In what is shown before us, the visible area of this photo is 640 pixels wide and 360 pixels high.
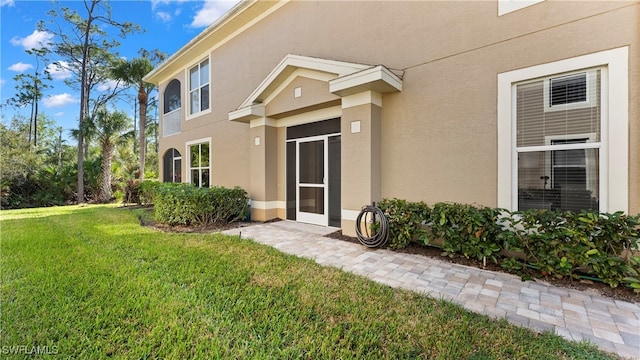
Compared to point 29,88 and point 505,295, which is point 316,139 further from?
point 29,88

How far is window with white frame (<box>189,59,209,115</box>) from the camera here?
1140 cm

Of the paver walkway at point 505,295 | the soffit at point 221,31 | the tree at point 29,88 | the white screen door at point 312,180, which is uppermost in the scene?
the tree at point 29,88

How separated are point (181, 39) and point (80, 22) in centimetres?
1084

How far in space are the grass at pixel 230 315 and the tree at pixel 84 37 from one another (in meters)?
15.9

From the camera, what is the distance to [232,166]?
9.97 m

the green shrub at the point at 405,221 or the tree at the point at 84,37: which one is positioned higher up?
the tree at the point at 84,37

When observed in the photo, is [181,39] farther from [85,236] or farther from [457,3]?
[457,3]

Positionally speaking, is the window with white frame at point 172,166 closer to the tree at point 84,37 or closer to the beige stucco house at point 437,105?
the beige stucco house at point 437,105

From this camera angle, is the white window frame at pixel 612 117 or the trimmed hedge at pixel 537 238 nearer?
the trimmed hedge at pixel 537 238

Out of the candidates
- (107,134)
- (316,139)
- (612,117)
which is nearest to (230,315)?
(316,139)

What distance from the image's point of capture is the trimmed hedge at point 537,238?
3.50 meters

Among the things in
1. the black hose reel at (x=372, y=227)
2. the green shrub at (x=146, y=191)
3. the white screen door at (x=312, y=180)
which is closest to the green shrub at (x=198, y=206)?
the white screen door at (x=312, y=180)

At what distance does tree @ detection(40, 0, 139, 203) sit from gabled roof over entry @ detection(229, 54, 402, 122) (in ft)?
44.8

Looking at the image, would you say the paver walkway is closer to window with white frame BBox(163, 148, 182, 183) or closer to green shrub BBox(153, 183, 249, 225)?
green shrub BBox(153, 183, 249, 225)
